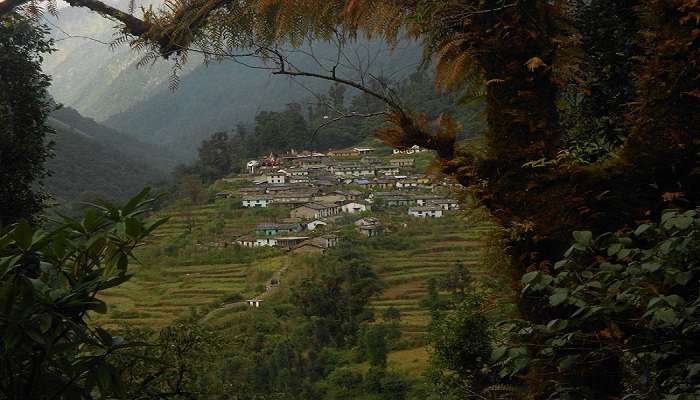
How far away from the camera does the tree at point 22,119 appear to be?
4.68 metres

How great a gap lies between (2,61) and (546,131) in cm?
506

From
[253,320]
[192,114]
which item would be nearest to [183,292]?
[253,320]

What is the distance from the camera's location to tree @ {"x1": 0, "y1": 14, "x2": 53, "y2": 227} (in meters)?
4.68

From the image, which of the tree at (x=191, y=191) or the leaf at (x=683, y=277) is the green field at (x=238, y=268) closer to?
the tree at (x=191, y=191)

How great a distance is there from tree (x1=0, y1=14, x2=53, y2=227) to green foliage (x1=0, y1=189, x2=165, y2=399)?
371cm

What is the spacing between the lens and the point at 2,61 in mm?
5223

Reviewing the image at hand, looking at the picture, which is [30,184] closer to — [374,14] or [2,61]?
[2,61]

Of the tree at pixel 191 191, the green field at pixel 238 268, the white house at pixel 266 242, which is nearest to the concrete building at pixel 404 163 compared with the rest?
the green field at pixel 238 268

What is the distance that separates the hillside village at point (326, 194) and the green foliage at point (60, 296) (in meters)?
19.2

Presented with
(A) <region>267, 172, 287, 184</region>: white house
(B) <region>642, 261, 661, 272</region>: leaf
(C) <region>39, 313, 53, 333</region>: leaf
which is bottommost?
(C) <region>39, 313, 53, 333</region>: leaf

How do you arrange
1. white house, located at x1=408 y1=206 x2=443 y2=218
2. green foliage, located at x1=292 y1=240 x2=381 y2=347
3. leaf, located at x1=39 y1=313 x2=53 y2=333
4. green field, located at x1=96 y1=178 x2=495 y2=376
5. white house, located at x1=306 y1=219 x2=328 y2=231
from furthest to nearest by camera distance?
white house, located at x1=306 y1=219 x2=328 y2=231
white house, located at x1=408 y1=206 x2=443 y2=218
green field, located at x1=96 y1=178 x2=495 y2=376
green foliage, located at x1=292 y1=240 x2=381 y2=347
leaf, located at x1=39 y1=313 x2=53 y2=333

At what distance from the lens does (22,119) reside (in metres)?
5.00

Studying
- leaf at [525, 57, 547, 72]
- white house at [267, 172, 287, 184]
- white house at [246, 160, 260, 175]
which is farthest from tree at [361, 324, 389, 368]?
white house at [246, 160, 260, 175]

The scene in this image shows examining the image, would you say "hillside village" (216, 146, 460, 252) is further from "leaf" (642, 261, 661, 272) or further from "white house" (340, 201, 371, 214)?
"leaf" (642, 261, 661, 272)
